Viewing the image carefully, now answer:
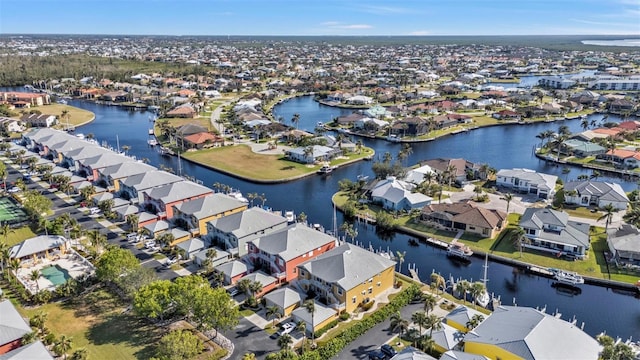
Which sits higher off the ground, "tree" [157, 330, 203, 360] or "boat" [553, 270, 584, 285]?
"tree" [157, 330, 203, 360]

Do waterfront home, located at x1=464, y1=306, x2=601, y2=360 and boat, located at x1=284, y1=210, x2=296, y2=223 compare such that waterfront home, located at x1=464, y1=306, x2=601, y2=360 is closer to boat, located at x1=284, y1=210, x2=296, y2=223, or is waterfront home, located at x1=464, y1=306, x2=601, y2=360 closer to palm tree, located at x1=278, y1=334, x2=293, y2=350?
palm tree, located at x1=278, y1=334, x2=293, y2=350

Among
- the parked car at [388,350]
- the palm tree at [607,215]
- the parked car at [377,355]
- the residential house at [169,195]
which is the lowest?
the parked car at [377,355]

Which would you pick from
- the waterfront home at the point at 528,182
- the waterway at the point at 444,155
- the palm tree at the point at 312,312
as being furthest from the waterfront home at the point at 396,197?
the palm tree at the point at 312,312

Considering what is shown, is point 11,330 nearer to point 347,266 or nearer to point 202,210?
point 202,210

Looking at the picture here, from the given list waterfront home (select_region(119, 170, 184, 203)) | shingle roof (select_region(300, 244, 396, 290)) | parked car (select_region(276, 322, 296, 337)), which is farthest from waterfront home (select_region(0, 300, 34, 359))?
waterfront home (select_region(119, 170, 184, 203))

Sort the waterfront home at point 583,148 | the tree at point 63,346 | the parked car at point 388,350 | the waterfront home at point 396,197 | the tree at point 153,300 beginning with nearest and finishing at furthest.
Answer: the tree at point 63,346 → the parked car at point 388,350 → the tree at point 153,300 → the waterfront home at point 396,197 → the waterfront home at point 583,148

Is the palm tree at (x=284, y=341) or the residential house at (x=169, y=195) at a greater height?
the residential house at (x=169, y=195)

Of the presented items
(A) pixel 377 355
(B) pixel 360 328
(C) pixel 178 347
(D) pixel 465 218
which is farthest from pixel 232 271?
(D) pixel 465 218

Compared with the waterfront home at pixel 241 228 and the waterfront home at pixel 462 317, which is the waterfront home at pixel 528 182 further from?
the waterfront home at pixel 241 228
